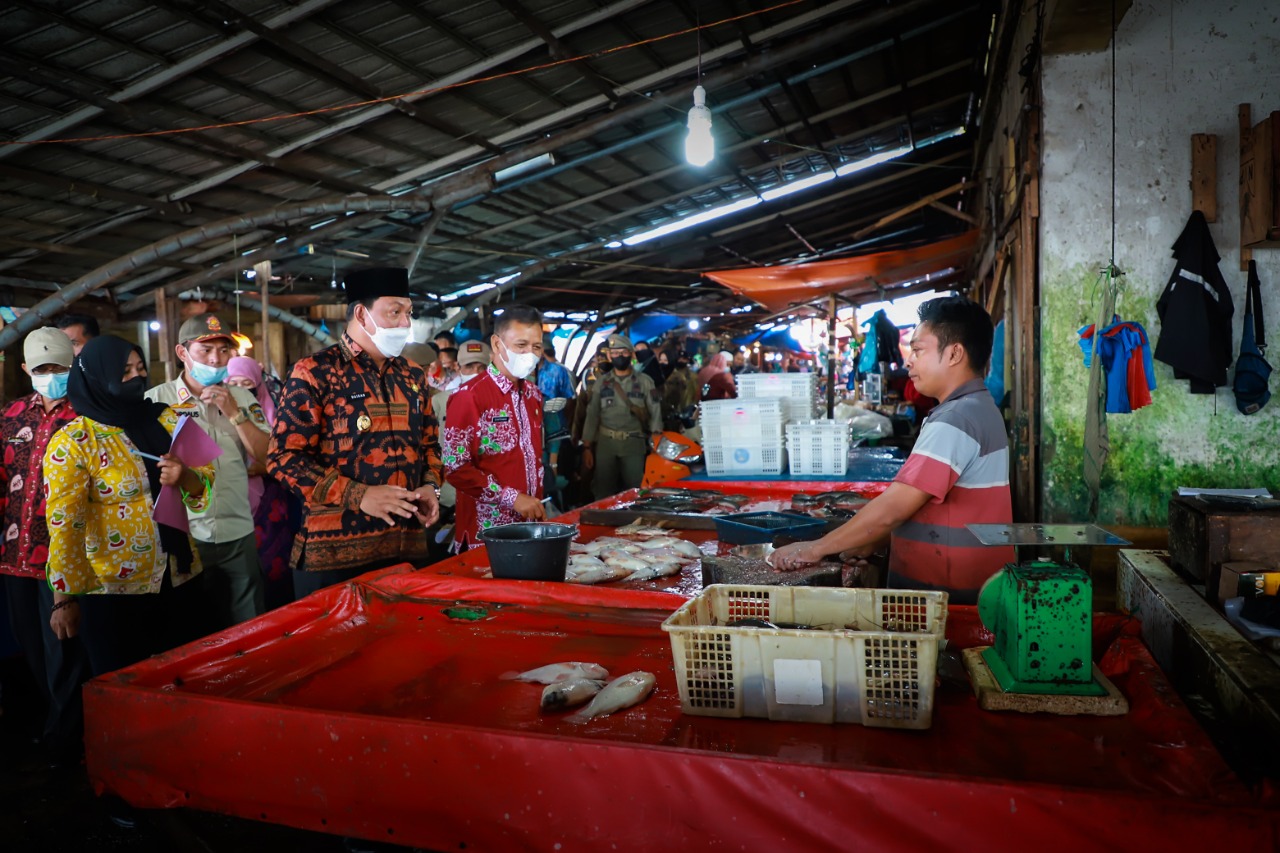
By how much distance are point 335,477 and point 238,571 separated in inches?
74.6

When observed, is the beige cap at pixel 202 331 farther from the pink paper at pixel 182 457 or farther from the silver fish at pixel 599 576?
the silver fish at pixel 599 576

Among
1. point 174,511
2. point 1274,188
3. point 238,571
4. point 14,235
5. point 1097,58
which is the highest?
point 1097,58

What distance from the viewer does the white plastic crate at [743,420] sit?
5.95 m

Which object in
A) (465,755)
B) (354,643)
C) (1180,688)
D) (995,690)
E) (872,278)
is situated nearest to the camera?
(465,755)

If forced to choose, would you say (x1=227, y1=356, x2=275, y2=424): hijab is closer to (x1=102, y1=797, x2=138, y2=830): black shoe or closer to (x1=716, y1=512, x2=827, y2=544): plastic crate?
(x1=102, y1=797, x2=138, y2=830): black shoe

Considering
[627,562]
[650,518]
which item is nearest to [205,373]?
[650,518]

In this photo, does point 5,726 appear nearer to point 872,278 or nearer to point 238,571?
point 238,571

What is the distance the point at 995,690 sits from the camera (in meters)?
1.81

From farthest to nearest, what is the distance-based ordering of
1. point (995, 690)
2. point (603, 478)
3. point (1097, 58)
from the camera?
point (603, 478), point (1097, 58), point (995, 690)

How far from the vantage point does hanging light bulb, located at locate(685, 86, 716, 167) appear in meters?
5.71

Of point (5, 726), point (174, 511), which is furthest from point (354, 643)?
point (5, 726)

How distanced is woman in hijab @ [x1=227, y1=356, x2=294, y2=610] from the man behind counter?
3672 millimetres

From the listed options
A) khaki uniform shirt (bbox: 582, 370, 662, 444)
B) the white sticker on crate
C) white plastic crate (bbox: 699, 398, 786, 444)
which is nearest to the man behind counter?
the white sticker on crate

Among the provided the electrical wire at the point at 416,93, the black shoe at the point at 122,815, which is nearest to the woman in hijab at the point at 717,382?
the electrical wire at the point at 416,93
